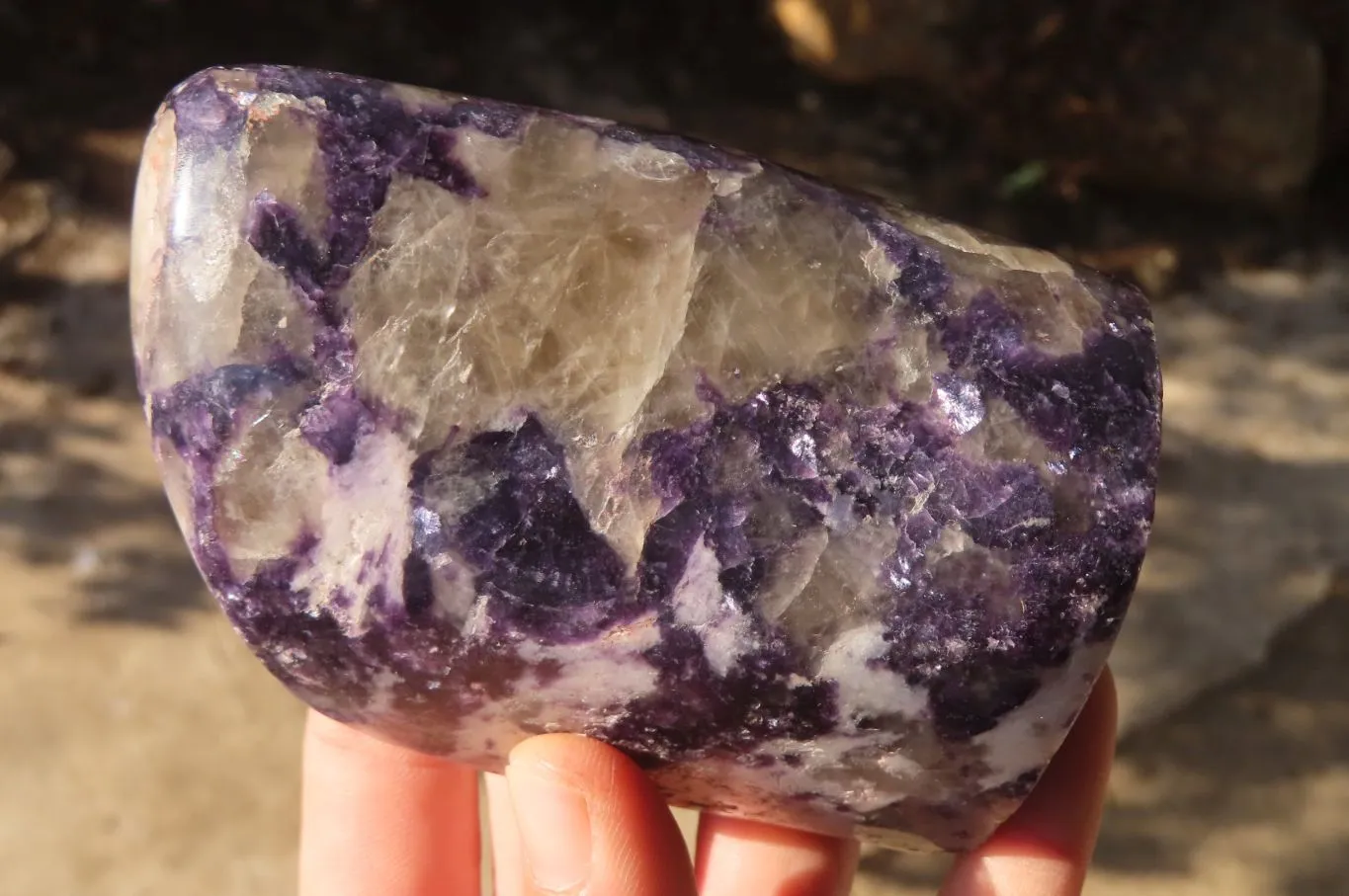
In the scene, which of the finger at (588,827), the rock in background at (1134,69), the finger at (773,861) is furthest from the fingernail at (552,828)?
the rock in background at (1134,69)

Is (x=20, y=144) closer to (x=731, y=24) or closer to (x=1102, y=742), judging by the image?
(x=731, y=24)

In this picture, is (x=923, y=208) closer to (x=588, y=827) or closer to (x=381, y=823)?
(x=381, y=823)

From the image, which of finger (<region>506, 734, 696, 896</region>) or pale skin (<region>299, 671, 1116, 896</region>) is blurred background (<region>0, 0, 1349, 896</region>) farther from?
finger (<region>506, 734, 696, 896</region>)

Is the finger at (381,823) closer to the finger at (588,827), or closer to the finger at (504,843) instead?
the finger at (504,843)

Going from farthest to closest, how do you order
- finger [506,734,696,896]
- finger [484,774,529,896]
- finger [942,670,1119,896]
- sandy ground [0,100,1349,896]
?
sandy ground [0,100,1349,896] < finger [484,774,529,896] < finger [942,670,1119,896] < finger [506,734,696,896]

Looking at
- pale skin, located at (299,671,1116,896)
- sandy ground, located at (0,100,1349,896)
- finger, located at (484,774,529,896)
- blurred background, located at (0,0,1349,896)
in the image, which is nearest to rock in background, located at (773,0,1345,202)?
blurred background, located at (0,0,1349,896)

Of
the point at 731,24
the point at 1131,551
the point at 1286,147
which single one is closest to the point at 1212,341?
the point at 1286,147
